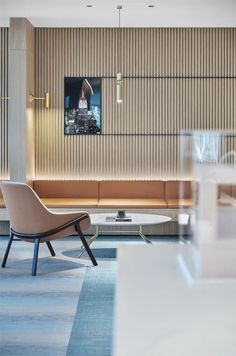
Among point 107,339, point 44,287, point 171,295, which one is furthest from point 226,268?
point 44,287

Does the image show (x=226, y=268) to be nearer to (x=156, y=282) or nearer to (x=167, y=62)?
(x=156, y=282)

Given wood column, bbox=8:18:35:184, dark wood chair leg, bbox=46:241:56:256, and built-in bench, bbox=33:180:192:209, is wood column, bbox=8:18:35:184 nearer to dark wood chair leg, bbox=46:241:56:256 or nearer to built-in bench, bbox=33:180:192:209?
A: built-in bench, bbox=33:180:192:209

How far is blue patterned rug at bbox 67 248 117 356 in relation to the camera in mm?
3096

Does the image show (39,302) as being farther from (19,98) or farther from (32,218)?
(19,98)

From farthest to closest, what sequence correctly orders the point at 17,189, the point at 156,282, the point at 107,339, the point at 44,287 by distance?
the point at 17,189 → the point at 44,287 → the point at 107,339 → the point at 156,282

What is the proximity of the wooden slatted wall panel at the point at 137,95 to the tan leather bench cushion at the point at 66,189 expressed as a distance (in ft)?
0.73

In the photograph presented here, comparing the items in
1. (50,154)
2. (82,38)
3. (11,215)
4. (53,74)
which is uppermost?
(82,38)

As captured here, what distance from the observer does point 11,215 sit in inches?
208

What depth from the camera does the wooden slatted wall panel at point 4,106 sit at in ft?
25.3

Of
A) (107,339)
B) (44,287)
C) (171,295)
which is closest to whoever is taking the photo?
(171,295)

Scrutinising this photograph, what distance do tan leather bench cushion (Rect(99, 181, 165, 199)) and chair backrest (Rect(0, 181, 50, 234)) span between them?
267cm

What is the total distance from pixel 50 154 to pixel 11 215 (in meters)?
2.74

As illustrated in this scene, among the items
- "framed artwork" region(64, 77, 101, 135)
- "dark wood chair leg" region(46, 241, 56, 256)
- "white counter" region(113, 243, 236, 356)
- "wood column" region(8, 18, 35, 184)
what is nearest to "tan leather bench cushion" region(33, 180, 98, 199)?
"wood column" region(8, 18, 35, 184)

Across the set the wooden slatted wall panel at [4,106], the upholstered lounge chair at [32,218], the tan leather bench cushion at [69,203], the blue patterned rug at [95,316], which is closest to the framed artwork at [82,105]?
the wooden slatted wall panel at [4,106]
